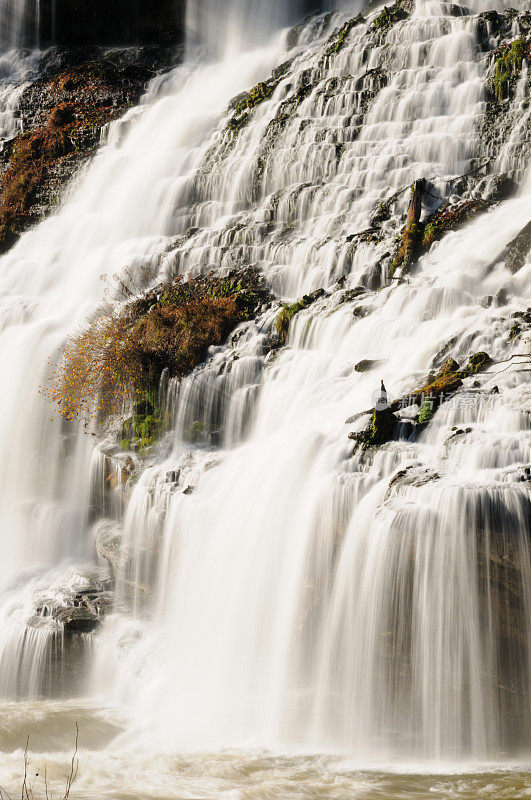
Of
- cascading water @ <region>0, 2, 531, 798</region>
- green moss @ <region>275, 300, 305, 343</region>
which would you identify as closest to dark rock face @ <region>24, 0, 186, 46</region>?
cascading water @ <region>0, 2, 531, 798</region>

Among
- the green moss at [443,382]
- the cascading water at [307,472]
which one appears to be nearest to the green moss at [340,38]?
the cascading water at [307,472]

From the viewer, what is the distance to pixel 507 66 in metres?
20.2

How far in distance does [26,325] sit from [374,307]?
9.24 metres

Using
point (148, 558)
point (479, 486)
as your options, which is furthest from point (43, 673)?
point (479, 486)

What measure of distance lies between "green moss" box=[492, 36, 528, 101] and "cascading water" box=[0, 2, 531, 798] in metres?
0.47

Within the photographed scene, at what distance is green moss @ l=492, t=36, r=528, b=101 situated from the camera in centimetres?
1981

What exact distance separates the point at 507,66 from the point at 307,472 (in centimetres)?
1406

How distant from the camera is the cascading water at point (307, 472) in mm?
9031

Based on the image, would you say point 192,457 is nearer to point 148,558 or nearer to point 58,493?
point 148,558

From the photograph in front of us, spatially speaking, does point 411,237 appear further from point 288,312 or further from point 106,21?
point 106,21

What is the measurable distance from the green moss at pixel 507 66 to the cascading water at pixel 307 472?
0.47m

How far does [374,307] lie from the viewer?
1500 centimetres

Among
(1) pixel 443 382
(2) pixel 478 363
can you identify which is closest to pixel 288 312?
(2) pixel 478 363

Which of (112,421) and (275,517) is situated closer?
(275,517)
